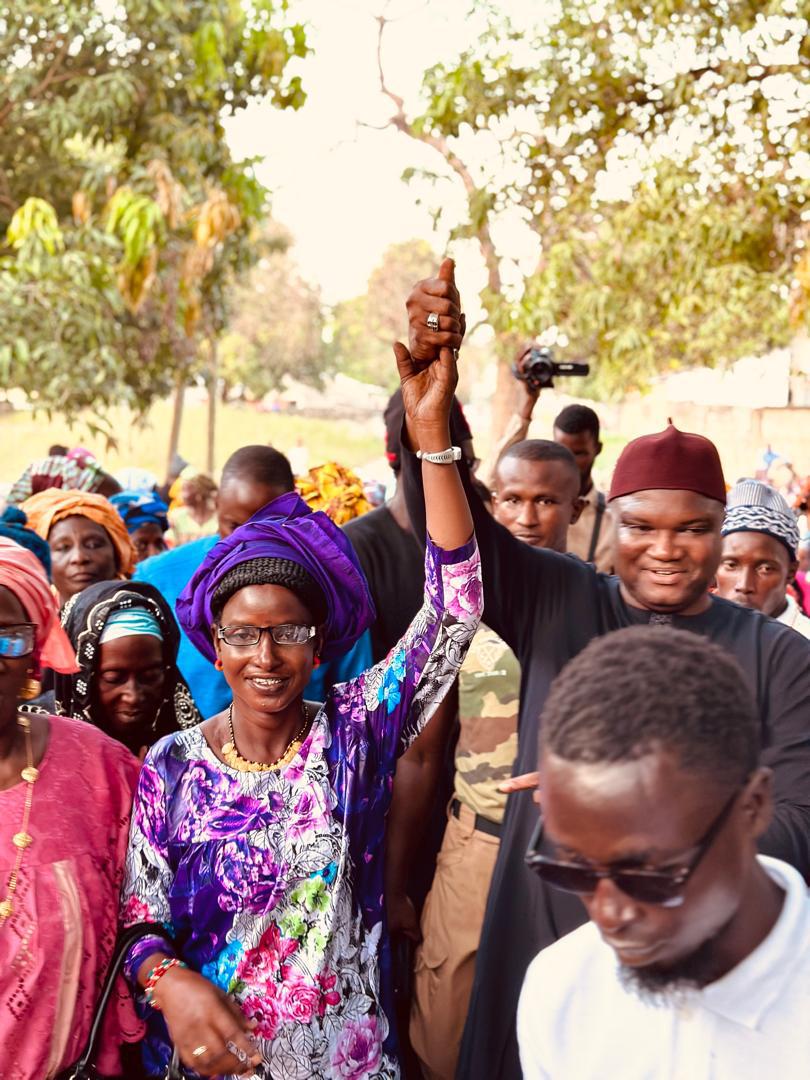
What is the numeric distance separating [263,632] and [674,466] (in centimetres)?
96

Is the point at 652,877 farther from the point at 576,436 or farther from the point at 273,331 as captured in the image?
the point at 273,331

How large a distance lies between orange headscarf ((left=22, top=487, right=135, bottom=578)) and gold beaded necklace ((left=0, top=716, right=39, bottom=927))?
2116 mm

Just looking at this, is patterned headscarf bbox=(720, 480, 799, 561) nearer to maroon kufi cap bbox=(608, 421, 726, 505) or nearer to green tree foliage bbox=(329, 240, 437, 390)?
maroon kufi cap bbox=(608, 421, 726, 505)

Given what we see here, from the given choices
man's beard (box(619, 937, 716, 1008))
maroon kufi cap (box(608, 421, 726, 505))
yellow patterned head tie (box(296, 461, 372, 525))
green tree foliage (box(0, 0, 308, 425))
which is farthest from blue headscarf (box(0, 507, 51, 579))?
green tree foliage (box(0, 0, 308, 425))

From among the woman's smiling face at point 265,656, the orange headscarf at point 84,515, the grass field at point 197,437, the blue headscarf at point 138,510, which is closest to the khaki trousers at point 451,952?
the woman's smiling face at point 265,656

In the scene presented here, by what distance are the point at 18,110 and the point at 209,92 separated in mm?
1869

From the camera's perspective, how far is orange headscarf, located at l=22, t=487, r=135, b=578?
4449mm

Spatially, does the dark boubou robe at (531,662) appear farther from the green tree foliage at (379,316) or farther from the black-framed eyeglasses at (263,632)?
the green tree foliage at (379,316)

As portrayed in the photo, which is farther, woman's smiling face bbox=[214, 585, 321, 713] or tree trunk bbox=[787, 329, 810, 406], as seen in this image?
tree trunk bbox=[787, 329, 810, 406]

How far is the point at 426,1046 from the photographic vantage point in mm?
3133

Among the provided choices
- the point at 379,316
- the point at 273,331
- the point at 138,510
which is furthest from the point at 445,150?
the point at 379,316

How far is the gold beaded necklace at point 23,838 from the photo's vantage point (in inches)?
88.4

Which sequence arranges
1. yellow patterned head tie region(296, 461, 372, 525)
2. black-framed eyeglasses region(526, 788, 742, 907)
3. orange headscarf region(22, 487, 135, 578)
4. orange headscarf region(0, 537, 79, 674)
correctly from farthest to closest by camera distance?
yellow patterned head tie region(296, 461, 372, 525) → orange headscarf region(22, 487, 135, 578) → orange headscarf region(0, 537, 79, 674) → black-framed eyeglasses region(526, 788, 742, 907)

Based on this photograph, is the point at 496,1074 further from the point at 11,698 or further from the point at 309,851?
the point at 11,698
